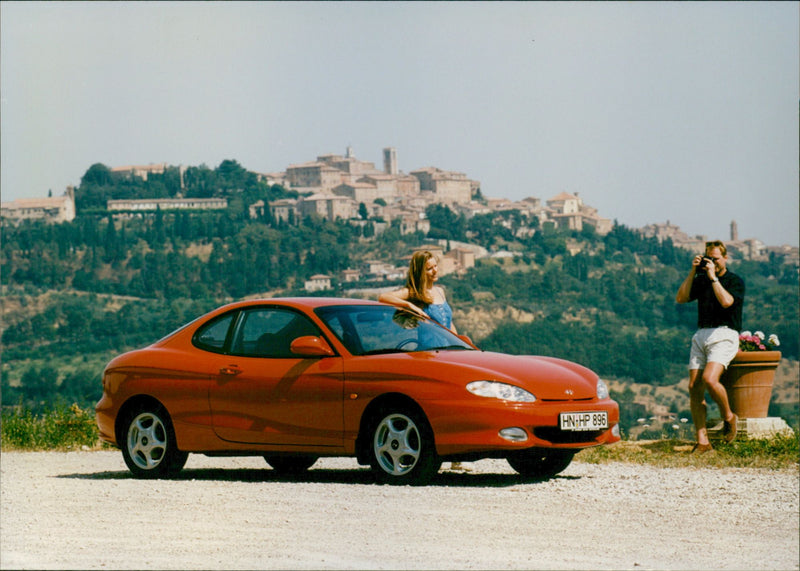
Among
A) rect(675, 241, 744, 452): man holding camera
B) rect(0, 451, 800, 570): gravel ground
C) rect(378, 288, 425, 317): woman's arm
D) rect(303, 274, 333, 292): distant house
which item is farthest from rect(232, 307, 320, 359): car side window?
rect(303, 274, 333, 292): distant house

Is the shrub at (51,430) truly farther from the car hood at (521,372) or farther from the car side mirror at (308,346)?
the car hood at (521,372)

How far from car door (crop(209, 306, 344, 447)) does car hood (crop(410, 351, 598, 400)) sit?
31.5 inches

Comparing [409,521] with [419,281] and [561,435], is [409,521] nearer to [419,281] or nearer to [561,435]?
[561,435]

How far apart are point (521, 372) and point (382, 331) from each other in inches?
46.5

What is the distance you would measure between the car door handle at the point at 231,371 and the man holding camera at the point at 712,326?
3.98m

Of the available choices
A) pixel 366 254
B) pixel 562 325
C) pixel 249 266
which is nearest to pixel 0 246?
pixel 249 266

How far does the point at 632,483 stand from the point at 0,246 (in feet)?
592

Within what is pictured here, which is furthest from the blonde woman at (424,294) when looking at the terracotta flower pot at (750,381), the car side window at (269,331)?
the terracotta flower pot at (750,381)

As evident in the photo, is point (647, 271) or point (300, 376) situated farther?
point (647, 271)

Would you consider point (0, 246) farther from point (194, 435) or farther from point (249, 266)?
point (194, 435)

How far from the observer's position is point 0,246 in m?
179

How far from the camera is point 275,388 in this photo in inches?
352

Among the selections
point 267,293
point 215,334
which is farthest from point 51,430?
point 267,293

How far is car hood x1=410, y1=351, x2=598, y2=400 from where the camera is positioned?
8328 millimetres
